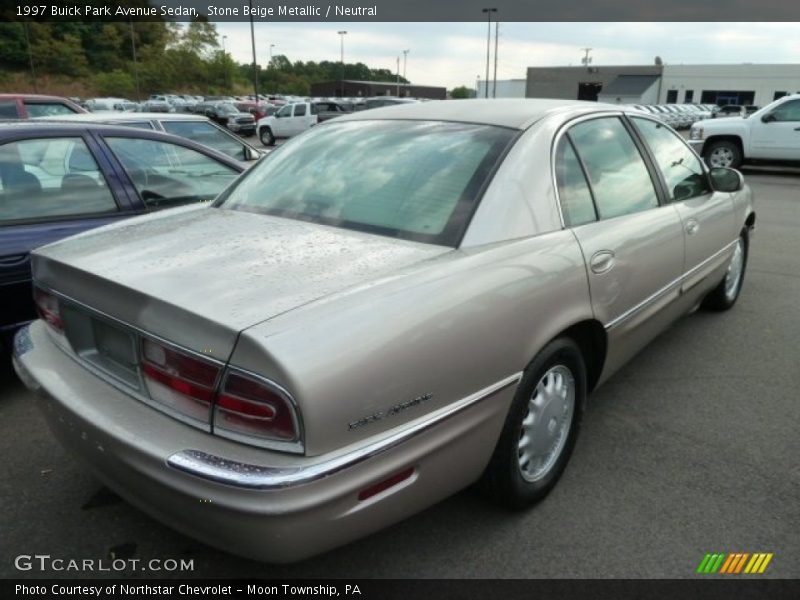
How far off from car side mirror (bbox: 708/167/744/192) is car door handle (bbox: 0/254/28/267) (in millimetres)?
4033

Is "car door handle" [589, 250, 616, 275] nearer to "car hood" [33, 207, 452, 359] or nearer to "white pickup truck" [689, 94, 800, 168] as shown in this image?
"car hood" [33, 207, 452, 359]

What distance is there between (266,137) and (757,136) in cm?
1835

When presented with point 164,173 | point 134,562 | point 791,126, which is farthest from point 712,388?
point 791,126

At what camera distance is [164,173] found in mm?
4133

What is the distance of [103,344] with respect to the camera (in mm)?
1998

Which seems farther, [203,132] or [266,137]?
[266,137]

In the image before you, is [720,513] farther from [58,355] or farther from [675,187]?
[58,355]

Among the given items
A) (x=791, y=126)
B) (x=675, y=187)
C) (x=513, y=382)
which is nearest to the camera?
(x=513, y=382)

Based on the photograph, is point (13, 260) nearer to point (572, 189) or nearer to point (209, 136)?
point (572, 189)

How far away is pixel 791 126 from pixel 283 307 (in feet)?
47.3

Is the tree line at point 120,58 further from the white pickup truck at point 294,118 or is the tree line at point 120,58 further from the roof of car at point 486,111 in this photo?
the roof of car at point 486,111

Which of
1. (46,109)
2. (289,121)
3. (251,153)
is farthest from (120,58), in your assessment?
(251,153)

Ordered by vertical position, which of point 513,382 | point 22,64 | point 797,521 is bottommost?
point 797,521

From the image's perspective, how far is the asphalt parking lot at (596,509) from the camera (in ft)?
7.02
